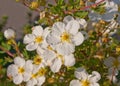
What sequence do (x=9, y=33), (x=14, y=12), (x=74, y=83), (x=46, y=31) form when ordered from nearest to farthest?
(x=74, y=83), (x=46, y=31), (x=9, y=33), (x=14, y=12)

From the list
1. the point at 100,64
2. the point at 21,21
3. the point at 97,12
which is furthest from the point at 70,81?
the point at 21,21

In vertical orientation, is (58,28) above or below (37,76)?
above

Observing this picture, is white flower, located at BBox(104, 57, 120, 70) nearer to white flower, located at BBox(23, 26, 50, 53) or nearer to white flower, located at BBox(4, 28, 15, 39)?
white flower, located at BBox(23, 26, 50, 53)

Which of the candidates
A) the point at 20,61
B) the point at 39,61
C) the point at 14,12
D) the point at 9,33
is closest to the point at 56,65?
the point at 39,61

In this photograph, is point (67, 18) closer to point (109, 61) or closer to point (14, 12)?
point (109, 61)

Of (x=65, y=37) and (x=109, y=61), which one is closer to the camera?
A: (x=65, y=37)

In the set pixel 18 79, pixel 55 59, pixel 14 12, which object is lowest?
pixel 14 12

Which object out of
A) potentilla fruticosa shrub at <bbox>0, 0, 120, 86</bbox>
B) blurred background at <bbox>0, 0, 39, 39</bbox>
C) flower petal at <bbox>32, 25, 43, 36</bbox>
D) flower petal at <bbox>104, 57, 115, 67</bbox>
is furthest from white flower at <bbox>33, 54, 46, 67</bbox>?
blurred background at <bbox>0, 0, 39, 39</bbox>
